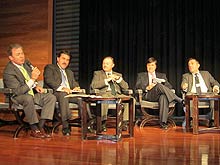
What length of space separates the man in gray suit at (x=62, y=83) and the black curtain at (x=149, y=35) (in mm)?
2325

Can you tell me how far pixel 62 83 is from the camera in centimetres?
546

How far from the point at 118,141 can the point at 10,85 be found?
4.88 feet

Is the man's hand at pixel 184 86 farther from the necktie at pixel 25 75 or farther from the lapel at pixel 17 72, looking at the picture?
the lapel at pixel 17 72

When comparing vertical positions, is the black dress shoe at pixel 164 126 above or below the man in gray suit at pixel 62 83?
below

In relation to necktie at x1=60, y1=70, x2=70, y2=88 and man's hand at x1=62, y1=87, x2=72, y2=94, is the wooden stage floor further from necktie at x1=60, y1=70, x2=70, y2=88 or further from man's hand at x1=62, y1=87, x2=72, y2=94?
necktie at x1=60, y1=70, x2=70, y2=88

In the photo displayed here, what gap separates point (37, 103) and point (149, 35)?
11.2 ft

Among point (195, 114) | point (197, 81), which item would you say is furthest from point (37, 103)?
point (197, 81)

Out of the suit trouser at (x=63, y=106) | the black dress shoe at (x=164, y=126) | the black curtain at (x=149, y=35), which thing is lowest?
the black dress shoe at (x=164, y=126)

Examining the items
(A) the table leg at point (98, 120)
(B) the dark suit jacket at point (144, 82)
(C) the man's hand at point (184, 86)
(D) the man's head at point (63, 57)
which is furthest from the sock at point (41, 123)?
(C) the man's hand at point (184, 86)

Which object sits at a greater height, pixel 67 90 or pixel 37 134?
pixel 67 90

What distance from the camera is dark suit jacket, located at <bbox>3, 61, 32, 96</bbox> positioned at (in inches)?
182

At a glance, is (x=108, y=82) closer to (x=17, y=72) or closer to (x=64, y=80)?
(x=64, y=80)

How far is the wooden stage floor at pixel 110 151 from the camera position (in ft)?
9.89

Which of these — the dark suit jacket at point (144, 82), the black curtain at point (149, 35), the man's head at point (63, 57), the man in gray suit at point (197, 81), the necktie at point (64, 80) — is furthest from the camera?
the black curtain at point (149, 35)
